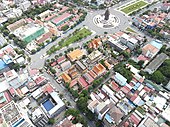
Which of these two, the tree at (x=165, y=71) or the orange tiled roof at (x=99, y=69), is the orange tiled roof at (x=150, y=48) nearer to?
the tree at (x=165, y=71)

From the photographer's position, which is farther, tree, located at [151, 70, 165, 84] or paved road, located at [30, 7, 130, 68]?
paved road, located at [30, 7, 130, 68]

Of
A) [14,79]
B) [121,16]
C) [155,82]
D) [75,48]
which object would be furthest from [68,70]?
[121,16]

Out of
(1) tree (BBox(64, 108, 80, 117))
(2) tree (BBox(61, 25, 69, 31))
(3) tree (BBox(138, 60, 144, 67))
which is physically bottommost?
(1) tree (BBox(64, 108, 80, 117))

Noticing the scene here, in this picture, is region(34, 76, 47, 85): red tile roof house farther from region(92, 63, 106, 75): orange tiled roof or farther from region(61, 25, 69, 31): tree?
region(61, 25, 69, 31): tree

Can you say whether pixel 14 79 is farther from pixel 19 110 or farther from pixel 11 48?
pixel 11 48

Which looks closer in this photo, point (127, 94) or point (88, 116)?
point (88, 116)

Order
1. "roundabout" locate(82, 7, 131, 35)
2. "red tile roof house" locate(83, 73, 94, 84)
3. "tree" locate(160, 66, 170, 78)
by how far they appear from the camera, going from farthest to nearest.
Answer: "roundabout" locate(82, 7, 131, 35) < "tree" locate(160, 66, 170, 78) < "red tile roof house" locate(83, 73, 94, 84)

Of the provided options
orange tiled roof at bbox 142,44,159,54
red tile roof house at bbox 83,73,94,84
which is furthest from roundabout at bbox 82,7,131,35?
red tile roof house at bbox 83,73,94,84

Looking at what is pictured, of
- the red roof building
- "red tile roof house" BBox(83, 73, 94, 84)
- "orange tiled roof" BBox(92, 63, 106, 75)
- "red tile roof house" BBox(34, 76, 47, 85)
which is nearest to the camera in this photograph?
the red roof building
